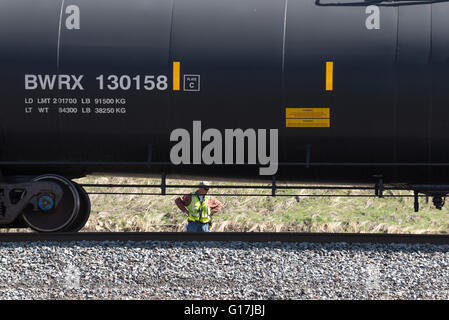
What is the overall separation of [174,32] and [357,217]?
7947mm

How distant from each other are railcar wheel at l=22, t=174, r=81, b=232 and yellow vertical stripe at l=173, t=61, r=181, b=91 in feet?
6.78

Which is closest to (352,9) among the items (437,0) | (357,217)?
(437,0)

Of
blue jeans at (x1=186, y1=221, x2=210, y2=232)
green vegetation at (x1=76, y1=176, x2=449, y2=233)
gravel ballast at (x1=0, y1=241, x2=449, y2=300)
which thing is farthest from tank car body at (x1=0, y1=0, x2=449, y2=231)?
green vegetation at (x1=76, y1=176, x2=449, y2=233)

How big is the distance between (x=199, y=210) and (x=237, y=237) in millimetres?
1732

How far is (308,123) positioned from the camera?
761cm

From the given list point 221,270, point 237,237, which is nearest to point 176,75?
point 237,237

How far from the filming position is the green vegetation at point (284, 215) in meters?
12.9

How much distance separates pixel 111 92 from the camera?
766 cm

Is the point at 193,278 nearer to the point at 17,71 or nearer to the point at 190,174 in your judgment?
the point at 190,174

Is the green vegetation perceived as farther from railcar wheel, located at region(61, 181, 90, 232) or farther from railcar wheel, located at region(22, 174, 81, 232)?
railcar wheel, located at region(22, 174, 81, 232)

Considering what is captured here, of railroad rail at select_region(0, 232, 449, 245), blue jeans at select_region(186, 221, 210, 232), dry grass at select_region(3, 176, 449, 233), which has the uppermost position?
railroad rail at select_region(0, 232, 449, 245)

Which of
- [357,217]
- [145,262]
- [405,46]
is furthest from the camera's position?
[357,217]

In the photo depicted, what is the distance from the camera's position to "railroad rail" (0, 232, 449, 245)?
24.3ft

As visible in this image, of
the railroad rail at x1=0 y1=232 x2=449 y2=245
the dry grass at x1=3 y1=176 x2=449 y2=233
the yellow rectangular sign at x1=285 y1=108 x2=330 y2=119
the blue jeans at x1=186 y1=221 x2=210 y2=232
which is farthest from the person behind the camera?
the dry grass at x1=3 y1=176 x2=449 y2=233
